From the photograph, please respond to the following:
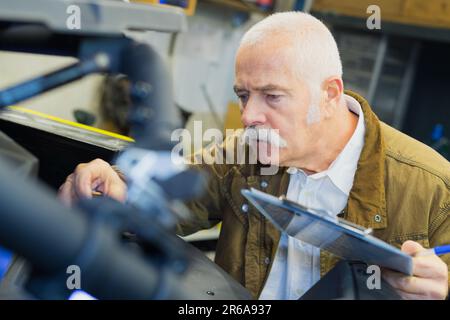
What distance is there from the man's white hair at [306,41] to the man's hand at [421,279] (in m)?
0.44

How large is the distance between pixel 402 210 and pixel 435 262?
1.03ft

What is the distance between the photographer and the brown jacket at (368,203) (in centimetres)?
112

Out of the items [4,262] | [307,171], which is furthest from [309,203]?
[4,262]

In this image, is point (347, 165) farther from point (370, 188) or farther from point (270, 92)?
point (270, 92)

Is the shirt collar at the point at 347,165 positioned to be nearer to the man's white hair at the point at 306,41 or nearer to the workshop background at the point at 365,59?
the man's white hair at the point at 306,41

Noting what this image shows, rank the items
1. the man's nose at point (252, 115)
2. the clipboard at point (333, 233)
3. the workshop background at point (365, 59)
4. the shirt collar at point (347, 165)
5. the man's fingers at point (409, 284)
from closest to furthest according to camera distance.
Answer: the clipboard at point (333, 233) < the man's fingers at point (409, 284) < the man's nose at point (252, 115) < the shirt collar at point (347, 165) < the workshop background at point (365, 59)

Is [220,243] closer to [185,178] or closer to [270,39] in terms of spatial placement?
[270,39]

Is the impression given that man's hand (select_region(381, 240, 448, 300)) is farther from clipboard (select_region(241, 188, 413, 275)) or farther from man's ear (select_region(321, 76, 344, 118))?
man's ear (select_region(321, 76, 344, 118))

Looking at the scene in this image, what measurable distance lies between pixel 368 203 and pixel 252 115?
0.97 ft

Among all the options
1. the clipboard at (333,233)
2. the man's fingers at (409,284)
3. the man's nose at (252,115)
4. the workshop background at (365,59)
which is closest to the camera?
the clipboard at (333,233)

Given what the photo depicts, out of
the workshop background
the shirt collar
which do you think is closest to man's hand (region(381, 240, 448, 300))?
the shirt collar

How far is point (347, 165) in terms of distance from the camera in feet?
3.99

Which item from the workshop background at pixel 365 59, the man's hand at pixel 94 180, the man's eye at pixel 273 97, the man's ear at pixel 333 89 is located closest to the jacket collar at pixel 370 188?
the man's ear at pixel 333 89
